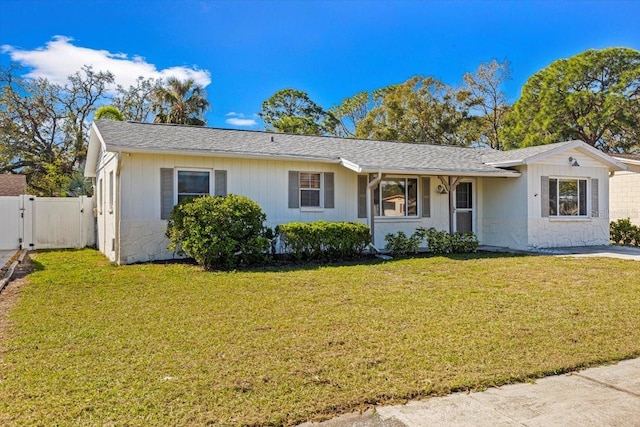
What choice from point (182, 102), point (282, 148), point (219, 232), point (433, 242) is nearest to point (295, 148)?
point (282, 148)

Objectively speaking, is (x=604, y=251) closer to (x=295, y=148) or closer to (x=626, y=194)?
(x=626, y=194)

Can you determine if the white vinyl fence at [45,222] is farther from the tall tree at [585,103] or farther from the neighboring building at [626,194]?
the tall tree at [585,103]

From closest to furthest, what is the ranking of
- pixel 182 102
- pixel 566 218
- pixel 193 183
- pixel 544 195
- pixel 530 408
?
1. pixel 530 408
2. pixel 193 183
3. pixel 544 195
4. pixel 566 218
5. pixel 182 102

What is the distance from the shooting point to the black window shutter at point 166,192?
35.6ft

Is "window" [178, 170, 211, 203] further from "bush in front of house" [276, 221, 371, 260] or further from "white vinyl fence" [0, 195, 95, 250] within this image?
"white vinyl fence" [0, 195, 95, 250]

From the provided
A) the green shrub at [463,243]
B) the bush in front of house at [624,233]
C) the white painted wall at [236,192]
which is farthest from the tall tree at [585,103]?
the white painted wall at [236,192]

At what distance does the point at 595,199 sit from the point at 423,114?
16.7 metres

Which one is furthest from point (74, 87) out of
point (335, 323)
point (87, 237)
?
point (335, 323)

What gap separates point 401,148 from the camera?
1570 cm

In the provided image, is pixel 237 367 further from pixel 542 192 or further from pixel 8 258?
pixel 542 192

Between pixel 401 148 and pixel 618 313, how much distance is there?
10.6 metres

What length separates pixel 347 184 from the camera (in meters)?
12.9

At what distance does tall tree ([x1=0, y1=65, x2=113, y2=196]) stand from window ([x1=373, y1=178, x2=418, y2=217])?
1998 centimetres

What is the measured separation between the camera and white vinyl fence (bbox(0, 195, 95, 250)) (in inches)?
533
